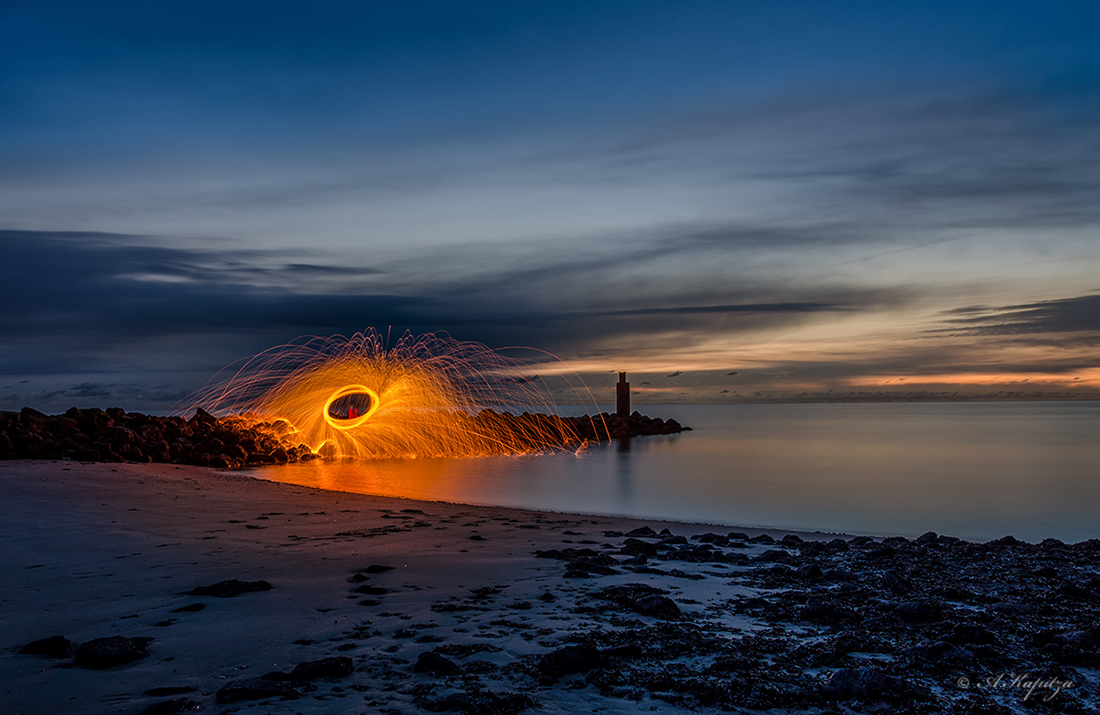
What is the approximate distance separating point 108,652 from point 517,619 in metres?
2.50

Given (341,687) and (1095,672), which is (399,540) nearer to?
(341,687)

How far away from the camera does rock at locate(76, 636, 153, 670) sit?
3.89 m

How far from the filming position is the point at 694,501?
696 inches

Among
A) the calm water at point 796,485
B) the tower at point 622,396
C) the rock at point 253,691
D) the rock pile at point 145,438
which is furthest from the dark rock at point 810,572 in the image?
the tower at point 622,396

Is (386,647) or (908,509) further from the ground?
(386,647)

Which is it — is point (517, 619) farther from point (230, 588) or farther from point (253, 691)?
point (230, 588)

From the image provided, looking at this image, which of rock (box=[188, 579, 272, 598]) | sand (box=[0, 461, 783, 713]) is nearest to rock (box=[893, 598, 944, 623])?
sand (box=[0, 461, 783, 713])

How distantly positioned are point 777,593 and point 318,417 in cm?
1908

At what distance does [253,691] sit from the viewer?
3535mm

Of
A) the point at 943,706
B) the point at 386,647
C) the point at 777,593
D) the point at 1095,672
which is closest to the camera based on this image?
the point at 943,706

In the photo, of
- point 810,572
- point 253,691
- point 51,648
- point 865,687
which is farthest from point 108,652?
point 810,572

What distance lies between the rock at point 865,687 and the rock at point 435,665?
6.58 ft

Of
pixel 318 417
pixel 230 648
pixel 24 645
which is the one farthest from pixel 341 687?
pixel 318 417

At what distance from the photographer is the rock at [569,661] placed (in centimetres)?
393
